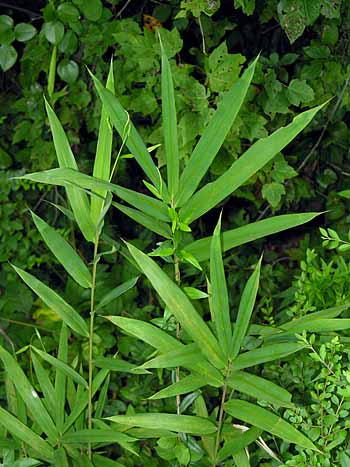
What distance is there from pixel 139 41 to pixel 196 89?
15cm

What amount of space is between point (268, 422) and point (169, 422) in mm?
106

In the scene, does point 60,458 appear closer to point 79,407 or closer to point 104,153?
point 79,407

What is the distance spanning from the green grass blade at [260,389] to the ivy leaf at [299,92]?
620 mm

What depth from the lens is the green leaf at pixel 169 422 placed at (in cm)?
78

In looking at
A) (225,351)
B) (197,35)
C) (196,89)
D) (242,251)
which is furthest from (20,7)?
(225,351)

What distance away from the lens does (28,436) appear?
91 centimetres

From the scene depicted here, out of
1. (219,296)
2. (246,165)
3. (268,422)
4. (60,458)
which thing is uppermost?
(246,165)

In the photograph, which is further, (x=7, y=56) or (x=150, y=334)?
(x=7, y=56)

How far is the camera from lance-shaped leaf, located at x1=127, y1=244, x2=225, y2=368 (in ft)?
2.46

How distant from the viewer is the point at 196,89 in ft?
3.99

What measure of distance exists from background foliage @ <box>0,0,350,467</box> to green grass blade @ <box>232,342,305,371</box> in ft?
0.53

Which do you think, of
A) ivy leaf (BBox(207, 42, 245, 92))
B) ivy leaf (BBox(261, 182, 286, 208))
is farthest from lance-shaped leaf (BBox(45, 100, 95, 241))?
ivy leaf (BBox(261, 182, 286, 208))

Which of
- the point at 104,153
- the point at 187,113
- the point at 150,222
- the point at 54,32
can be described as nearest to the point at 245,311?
the point at 150,222

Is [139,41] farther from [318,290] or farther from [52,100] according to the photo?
[318,290]
